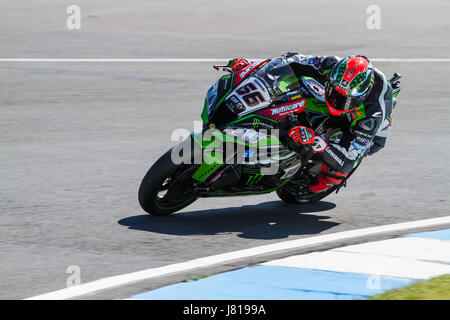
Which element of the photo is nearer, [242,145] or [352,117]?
[242,145]

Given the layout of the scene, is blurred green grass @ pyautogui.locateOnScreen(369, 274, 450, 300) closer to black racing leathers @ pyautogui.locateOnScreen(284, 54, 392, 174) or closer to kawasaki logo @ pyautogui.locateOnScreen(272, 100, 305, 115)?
black racing leathers @ pyautogui.locateOnScreen(284, 54, 392, 174)

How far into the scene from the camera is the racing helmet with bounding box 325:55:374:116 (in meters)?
7.45

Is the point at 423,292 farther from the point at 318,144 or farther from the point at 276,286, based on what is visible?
the point at 318,144

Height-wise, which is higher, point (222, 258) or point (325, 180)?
point (325, 180)

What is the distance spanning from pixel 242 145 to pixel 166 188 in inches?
30.9

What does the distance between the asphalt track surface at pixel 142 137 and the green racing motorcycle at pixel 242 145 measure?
33 cm

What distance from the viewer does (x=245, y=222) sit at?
25.2 ft

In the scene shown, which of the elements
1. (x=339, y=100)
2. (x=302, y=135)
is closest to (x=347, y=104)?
(x=339, y=100)

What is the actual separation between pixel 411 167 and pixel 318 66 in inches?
105

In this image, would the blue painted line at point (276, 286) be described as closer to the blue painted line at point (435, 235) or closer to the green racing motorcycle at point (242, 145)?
the blue painted line at point (435, 235)

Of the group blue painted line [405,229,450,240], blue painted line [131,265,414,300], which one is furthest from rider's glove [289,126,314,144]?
blue painted line [131,265,414,300]

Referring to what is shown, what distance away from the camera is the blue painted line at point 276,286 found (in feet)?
18.2

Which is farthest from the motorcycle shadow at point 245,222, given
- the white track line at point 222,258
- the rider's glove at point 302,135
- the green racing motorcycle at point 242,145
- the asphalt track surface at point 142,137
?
→ the rider's glove at point 302,135
